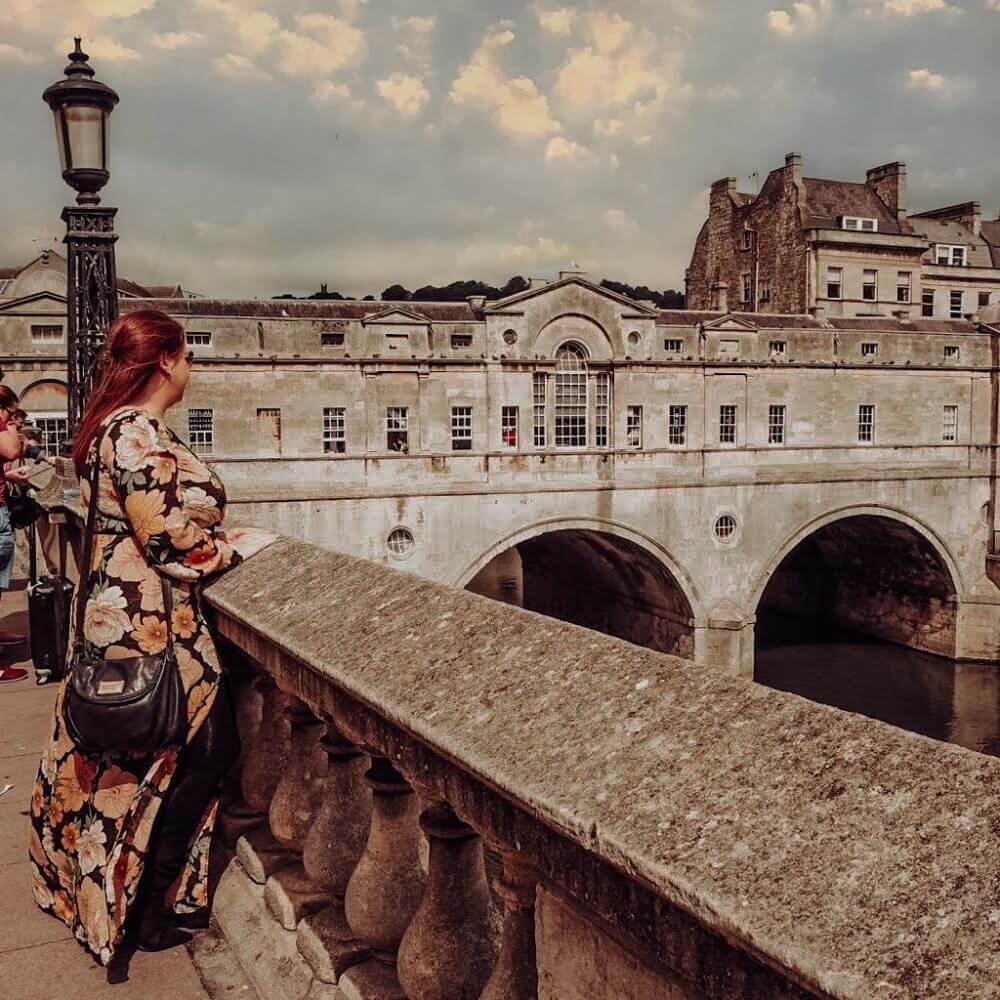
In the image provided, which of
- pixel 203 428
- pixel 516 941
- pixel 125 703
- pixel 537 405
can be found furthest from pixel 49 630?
pixel 537 405

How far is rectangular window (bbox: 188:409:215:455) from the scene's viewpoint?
25281mm

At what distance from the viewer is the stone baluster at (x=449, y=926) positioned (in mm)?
2205

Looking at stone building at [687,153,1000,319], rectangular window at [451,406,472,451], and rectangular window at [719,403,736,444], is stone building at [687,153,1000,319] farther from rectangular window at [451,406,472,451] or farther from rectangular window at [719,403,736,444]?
rectangular window at [451,406,472,451]

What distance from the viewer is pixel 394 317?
86.8 feet

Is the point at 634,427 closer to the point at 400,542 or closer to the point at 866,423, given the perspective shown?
the point at 400,542

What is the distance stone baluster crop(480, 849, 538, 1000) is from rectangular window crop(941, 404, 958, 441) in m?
34.6

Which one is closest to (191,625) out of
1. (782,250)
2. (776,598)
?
(776,598)

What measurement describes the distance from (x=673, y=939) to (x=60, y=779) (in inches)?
86.1

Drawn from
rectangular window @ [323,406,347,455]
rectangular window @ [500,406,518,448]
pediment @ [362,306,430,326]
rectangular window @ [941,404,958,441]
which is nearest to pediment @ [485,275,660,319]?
pediment @ [362,306,430,326]

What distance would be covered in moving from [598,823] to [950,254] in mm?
55046

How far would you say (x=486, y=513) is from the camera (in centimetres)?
2764

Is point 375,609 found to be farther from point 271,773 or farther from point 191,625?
point 271,773

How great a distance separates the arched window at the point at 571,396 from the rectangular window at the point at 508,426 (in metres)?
1.33

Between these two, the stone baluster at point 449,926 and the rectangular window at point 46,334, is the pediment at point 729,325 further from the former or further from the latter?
the stone baluster at point 449,926
